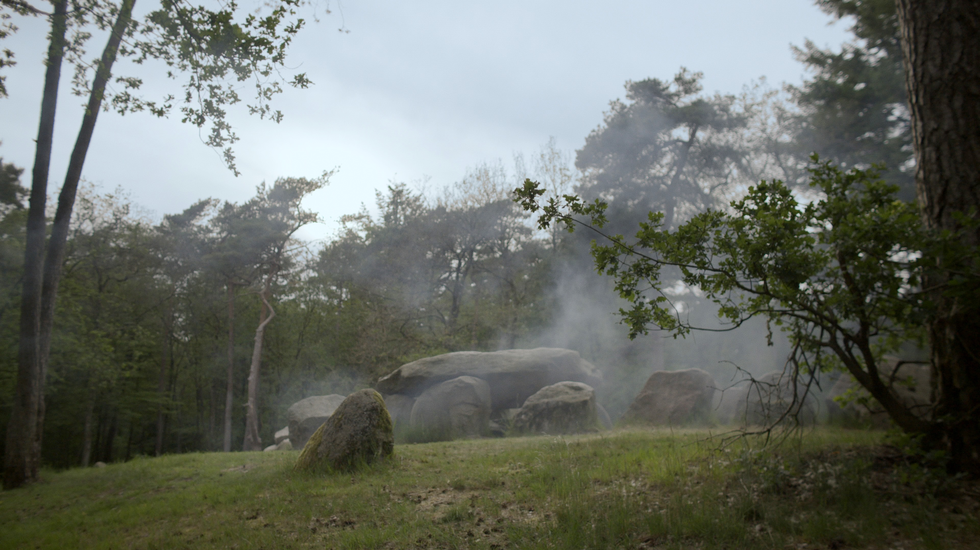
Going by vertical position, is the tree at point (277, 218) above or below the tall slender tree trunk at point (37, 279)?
above

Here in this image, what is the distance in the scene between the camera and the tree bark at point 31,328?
8469 mm

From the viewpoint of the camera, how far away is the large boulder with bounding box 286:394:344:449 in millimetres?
12469

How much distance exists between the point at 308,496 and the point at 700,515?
3799 mm

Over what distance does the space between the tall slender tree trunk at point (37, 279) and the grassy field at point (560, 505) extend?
1739 millimetres

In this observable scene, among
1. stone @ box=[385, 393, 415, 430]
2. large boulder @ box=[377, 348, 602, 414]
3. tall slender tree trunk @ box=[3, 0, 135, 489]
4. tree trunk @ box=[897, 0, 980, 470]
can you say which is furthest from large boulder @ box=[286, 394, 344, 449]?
tree trunk @ box=[897, 0, 980, 470]

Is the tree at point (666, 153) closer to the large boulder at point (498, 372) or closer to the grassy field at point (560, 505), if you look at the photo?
the large boulder at point (498, 372)

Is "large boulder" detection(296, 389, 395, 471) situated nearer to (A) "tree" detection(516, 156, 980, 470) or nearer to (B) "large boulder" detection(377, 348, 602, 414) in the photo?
(A) "tree" detection(516, 156, 980, 470)

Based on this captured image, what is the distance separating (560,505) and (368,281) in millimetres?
19057

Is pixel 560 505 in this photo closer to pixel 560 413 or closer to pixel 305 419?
pixel 560 413

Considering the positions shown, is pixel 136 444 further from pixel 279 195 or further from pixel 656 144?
pixel 656 144

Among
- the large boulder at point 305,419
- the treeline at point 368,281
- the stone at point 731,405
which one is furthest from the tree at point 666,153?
the large boulder at point 305,419

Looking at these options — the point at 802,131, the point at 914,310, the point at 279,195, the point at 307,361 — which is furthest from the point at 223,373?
the point at 914,310

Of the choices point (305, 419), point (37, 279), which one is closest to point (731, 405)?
point (305, 419)

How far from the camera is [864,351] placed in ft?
13.1
